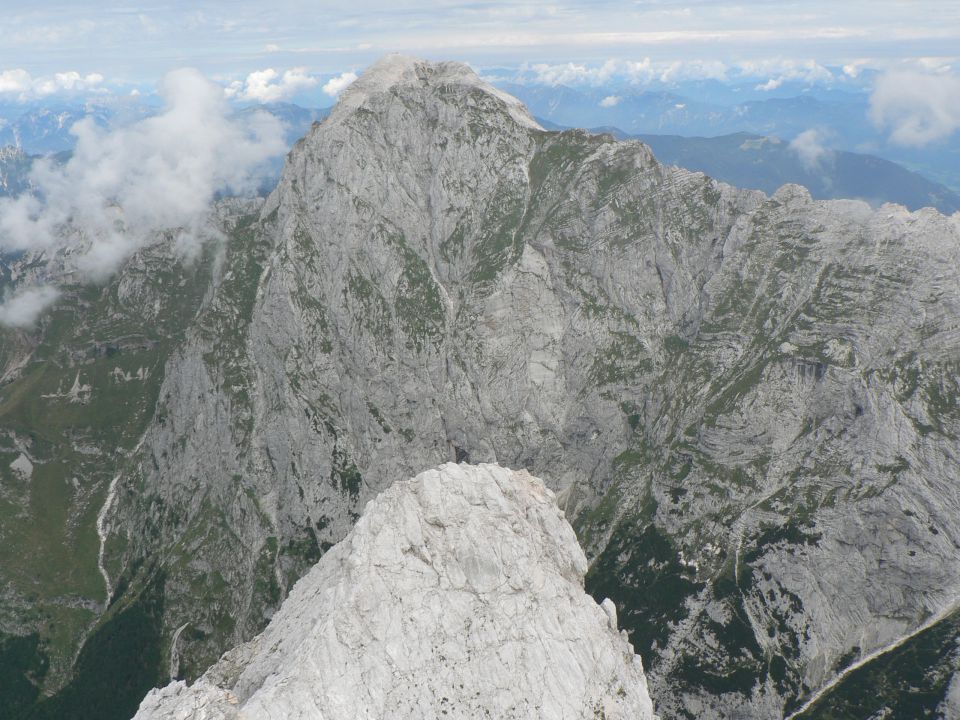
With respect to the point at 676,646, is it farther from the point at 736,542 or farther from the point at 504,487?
the point at 504,487

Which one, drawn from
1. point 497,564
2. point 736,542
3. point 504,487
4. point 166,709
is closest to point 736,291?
point 736,542

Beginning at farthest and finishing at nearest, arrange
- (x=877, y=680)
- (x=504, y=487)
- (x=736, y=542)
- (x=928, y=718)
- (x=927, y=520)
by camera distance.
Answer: (x=736, y=542) < (x=927, y=520) < (x=877, y=680) < (x=928, y=718) < (x=504, y=487)

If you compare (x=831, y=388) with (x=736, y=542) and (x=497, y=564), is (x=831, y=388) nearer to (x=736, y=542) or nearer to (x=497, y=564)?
(x=736, y=542)

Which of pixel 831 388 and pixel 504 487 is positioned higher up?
pixel 504 487

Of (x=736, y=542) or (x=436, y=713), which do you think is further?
(x=736, y=542)

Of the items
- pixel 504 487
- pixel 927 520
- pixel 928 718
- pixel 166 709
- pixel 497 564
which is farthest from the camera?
pixel 927 520

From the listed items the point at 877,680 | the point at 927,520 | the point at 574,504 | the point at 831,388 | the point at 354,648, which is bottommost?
the point at 574,504
